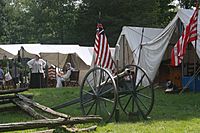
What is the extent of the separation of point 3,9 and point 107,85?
110 feet

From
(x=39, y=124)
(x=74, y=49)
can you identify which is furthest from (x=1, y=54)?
(x=39, y=124)

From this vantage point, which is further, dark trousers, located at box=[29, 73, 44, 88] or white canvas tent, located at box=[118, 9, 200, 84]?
dark trousers, located at box=[29, 73, 44, 88]

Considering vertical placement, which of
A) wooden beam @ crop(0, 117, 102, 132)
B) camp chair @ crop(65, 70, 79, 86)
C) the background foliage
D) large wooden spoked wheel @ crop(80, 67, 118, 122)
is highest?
the background foliage

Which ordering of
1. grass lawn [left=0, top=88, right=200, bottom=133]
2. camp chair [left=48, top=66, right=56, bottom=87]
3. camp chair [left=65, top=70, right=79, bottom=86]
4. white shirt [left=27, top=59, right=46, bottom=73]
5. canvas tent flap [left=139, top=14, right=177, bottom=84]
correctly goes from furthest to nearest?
camp chair [left=48, top=66, right=56, bottom=87]
camp chair [left=65, top=70, right=79, bottom=86]
white shirt [left=27, top=59, right=46, bottom=73]
canvas tent flap [left=139, top=14, right=177, bottom=84]
grass lawn [left=0, top=88, right=200, bottom=133]

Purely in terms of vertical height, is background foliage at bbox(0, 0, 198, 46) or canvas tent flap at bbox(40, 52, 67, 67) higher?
background foliage at bbox(0, 0, 198, 46)

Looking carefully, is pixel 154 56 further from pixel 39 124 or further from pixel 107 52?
pixel 39 124

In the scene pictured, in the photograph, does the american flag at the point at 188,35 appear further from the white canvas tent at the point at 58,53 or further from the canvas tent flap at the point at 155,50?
the white canvas tent at the point at 58,53

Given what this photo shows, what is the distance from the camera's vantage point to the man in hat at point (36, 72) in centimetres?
1925

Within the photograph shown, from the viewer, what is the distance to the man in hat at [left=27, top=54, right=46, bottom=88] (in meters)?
19.2

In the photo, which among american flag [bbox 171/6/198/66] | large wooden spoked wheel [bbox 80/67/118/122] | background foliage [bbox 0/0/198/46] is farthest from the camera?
background foliage [bbox 0/0/198/46]

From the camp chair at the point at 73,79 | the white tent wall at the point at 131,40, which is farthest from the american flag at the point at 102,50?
the camp chair at the point at 73,79

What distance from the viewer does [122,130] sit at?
7578 mm

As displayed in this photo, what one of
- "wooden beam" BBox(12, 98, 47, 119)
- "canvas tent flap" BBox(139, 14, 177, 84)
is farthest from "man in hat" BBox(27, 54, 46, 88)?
"wooden beam" BBox(12, 98, 47, 119)

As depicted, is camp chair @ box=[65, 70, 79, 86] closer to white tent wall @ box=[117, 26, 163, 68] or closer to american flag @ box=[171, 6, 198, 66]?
white tent wall @ box=[117, 26, 163, 68]
